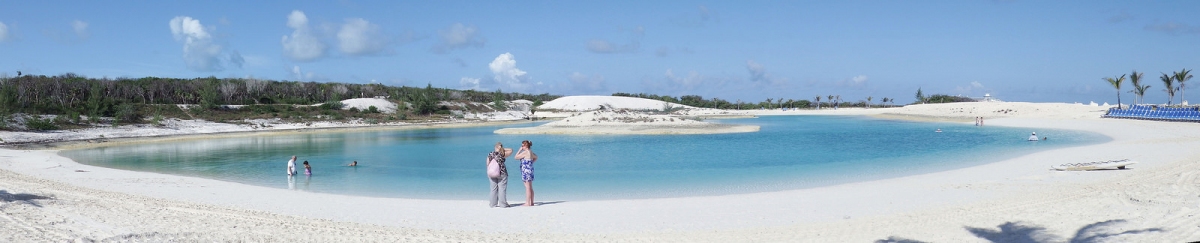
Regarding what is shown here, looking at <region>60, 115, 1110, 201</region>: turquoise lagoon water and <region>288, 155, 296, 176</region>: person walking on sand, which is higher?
<region>288, 155, 296, 176</region>: person walking on sand

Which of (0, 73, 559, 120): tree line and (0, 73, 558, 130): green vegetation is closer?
(0, 73, 558, 130): green vegetation

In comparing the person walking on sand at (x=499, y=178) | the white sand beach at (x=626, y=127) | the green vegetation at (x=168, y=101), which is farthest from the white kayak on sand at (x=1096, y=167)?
the green vegetation at (x=168, y=101)

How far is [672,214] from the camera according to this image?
1020 centimetres

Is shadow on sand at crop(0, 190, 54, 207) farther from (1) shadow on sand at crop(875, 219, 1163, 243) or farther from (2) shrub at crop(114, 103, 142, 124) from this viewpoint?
(2) shrub at crop(114, 103, 142, 124)

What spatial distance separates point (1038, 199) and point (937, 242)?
4179mm

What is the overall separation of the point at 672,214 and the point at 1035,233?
15.2 feet

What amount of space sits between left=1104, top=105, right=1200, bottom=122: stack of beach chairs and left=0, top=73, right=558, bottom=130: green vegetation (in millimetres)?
58000

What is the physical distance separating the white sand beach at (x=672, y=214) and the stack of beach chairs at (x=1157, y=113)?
108 feet

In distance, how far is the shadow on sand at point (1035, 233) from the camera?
7.34 meters

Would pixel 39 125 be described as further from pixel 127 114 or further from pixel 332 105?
pixel 332 105

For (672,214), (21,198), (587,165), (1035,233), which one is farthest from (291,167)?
(1035,233)

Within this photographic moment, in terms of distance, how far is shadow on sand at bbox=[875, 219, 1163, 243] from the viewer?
24.1ft

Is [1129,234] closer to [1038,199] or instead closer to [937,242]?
[937,242]

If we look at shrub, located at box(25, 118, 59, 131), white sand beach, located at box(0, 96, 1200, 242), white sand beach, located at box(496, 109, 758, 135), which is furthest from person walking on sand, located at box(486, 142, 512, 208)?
shrub, located at box(25, 118, 59, 131)
